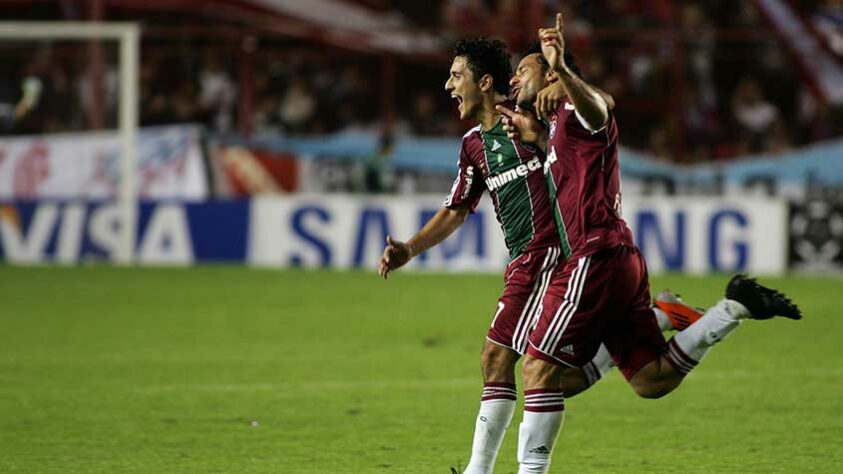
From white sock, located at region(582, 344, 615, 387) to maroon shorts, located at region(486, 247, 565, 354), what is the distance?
0.44 metres

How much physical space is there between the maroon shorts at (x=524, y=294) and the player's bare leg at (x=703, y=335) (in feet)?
1.66

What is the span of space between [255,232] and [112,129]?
243 centimetres

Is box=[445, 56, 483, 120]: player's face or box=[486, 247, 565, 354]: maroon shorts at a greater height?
box=[445, 56, 483, 120]: player's face

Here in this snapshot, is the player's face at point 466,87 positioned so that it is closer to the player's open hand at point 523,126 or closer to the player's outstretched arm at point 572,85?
the player's open hand at point 523,126

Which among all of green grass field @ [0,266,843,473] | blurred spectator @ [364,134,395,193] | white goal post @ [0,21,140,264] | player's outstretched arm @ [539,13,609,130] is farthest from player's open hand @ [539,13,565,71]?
blurred spectator @ [364,134,395,193]

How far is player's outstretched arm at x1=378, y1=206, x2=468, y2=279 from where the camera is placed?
6.19 metres

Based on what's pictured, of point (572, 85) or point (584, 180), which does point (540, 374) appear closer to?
point (584, 180)

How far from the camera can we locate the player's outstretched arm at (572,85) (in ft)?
17.0

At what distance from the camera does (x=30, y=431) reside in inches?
297

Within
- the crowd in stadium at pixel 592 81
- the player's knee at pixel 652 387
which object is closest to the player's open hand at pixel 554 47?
the player's knee at pixel 652 387

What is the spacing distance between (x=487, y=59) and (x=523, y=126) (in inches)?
15.9

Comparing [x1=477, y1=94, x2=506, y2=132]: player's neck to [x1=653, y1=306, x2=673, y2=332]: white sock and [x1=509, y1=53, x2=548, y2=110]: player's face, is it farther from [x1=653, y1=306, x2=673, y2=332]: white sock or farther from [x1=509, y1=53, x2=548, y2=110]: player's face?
[x1=653, y1=306, x2=673, y2=332]: white sock

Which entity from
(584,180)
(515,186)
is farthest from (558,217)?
(515,186)

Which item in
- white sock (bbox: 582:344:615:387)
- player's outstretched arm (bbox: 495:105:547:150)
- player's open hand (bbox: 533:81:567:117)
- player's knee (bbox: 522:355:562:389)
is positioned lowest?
white sock (bbox: 582:344:615:387)
